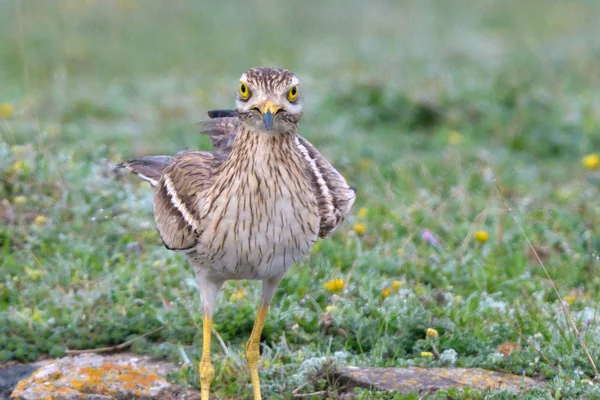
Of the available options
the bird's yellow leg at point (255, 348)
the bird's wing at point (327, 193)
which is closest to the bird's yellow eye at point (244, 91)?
the bird's wing at point (327, 193)

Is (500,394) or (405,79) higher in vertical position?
(405,79)

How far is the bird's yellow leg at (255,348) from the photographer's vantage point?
4579mm

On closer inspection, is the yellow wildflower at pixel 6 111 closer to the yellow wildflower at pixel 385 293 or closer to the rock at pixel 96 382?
the rock at pixel 96 382

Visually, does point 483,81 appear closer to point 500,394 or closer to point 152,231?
point 152,231

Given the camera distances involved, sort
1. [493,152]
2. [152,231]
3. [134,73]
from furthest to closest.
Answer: [134,73] → [493,152] → [152,231]

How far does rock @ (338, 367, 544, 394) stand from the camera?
4480mm

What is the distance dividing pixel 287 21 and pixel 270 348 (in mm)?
10686

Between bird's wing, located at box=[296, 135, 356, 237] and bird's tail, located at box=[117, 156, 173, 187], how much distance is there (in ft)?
2.41

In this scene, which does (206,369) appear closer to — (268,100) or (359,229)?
(268,100)

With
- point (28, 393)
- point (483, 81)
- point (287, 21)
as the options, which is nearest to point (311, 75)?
point (483, 81)

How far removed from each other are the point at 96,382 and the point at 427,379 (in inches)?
59.0

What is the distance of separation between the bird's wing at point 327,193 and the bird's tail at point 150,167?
734 mm

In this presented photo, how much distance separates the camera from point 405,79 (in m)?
10.3

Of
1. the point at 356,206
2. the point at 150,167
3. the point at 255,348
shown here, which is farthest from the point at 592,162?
the point at 255,348
